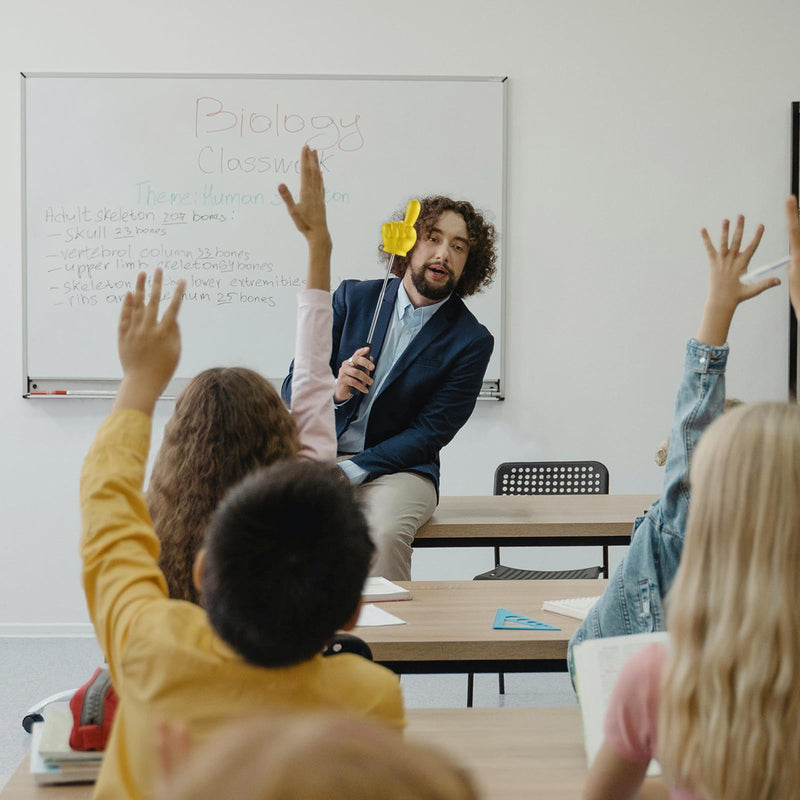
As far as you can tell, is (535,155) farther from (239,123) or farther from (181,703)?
(181,703)

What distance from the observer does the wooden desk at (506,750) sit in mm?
1287

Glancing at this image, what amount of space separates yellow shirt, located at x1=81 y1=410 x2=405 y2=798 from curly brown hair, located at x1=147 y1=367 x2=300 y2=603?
15.4 inches

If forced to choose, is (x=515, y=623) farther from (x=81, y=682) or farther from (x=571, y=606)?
(x=81, y=682)

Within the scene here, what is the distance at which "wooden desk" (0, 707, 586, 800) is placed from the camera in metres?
1.29

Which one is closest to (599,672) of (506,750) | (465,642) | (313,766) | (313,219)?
(506,750)

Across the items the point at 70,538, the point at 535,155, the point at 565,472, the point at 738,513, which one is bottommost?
the point at 70,538

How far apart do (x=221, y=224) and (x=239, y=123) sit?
43 cm

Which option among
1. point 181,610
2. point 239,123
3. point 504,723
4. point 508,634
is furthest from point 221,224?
point 181,610

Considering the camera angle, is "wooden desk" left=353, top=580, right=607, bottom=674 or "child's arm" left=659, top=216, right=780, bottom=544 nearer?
"child's arm" left=659, top=216, right=780, bottom=544

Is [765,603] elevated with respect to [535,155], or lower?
lower

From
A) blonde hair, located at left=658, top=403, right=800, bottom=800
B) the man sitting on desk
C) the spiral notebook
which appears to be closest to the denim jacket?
the spiral notebook

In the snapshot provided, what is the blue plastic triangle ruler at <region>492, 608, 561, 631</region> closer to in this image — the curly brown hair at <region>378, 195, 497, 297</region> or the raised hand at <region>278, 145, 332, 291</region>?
the raised hand at <region>278, 145, 332, 291</region>

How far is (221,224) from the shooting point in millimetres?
4129

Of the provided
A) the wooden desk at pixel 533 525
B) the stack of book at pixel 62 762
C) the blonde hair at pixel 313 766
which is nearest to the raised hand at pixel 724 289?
the stack of book at pixel 62 762
